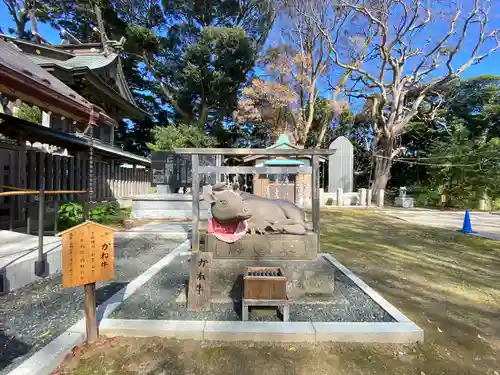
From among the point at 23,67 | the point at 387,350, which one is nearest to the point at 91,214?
the point at 23,67

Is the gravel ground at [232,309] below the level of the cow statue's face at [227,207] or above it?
below

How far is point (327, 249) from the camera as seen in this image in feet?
20.3

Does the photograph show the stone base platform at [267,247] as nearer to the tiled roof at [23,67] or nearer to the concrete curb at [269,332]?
the concrete curb at [269,332]

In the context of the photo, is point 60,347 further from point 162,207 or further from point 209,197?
point 162,207

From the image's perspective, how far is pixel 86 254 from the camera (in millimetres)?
2299

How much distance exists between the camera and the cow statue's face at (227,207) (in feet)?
11.1

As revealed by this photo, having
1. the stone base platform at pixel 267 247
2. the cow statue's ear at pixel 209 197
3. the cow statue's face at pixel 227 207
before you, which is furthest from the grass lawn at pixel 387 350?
the cow statue's ear at pixel 209 197

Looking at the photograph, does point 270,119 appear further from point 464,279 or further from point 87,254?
point 87,254

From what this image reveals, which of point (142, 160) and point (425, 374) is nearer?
point (425, 374)

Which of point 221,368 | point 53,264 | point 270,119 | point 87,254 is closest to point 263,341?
point 221,368

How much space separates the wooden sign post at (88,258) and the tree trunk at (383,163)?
1998 centimetres

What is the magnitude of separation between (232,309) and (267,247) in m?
0.88

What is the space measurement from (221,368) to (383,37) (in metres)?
20.7

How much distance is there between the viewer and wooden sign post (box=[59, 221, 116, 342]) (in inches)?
88.0
